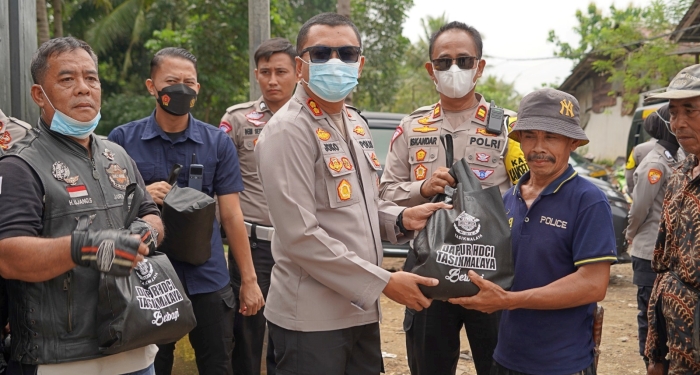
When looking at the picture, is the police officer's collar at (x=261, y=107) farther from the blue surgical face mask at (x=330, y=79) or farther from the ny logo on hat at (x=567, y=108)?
the ny logo on hat at (x=567, y=108)

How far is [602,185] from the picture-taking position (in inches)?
350

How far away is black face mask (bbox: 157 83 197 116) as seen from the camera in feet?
12.2

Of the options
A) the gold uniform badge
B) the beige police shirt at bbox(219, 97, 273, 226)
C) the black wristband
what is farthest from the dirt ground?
the gold uniform badge

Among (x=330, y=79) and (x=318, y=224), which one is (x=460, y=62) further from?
(x=318, y=224)

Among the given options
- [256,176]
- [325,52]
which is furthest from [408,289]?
[256,176]

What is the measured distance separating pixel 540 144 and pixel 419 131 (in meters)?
1.02

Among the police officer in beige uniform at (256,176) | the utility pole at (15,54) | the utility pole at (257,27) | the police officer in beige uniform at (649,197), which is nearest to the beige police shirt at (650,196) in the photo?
the police officer in beige uniform at (649,197)

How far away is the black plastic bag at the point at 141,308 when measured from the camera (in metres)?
2.33

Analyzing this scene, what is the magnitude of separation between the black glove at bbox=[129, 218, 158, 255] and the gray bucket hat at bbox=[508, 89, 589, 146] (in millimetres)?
1523

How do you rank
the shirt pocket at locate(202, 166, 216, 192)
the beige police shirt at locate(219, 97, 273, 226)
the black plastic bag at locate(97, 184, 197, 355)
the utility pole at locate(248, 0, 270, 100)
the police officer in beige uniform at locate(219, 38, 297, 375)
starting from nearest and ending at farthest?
the black plastic bag at locate(97, 184, 197, 355) < the shirt pocket at locate(202, 166, 216, 192) < the police officer in beige uniform at locate(219, 38, 297, 375) < the beige police shirt at locate(219, 97, 273, 226) < the utility pole at locate(248, 0, 270, 100)

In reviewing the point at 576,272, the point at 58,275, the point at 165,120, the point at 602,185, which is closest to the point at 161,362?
the point at 165,120

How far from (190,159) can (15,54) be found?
1.47m

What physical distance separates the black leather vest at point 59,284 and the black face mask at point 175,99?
3.94ft

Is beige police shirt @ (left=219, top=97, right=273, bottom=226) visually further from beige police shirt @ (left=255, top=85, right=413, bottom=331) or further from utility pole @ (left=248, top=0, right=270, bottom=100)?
beige police shirt @ (left=255, top=85, right=413, bottom=331)
